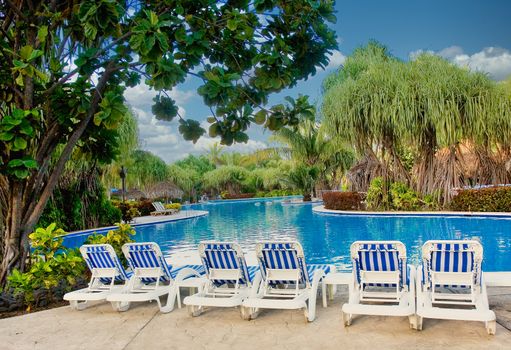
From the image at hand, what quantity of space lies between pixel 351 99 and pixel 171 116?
48.0 feet

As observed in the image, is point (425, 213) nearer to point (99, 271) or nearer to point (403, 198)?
point (403, 198)

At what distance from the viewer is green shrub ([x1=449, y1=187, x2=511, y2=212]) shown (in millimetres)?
16844

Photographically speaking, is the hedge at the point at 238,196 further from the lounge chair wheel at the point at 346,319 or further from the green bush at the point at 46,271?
the lounge chair wheel at the point at 346,319

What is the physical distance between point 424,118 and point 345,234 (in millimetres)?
7434

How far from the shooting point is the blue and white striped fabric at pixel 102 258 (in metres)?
5.52

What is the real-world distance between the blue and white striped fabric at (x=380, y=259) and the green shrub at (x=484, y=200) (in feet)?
47.1

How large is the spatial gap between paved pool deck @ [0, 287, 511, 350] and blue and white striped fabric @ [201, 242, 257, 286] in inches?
18.1

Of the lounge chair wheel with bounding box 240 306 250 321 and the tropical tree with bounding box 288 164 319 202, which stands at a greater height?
the tropical tree with bounding box 288 164 319 202

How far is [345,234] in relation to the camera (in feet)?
47.4

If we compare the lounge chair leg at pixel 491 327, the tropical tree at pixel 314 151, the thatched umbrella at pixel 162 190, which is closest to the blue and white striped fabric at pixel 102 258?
the lounge chair leg at pixel 491 327

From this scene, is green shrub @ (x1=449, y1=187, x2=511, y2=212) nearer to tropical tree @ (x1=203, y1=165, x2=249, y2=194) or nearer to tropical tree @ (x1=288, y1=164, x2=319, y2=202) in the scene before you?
tropical tree @ (x1=288, y1=164, x2=319, y2=202)

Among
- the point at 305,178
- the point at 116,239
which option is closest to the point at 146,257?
the point at 116,239

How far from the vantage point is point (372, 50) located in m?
28.2

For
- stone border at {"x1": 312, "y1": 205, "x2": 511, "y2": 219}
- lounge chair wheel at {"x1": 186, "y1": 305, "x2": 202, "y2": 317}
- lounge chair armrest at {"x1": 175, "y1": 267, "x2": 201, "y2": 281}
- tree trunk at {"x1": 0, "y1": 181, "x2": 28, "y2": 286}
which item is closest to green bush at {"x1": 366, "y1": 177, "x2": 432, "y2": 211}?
stone border at {"x1": 312, "y1": 205, "x2": 511, "y2": 219}
